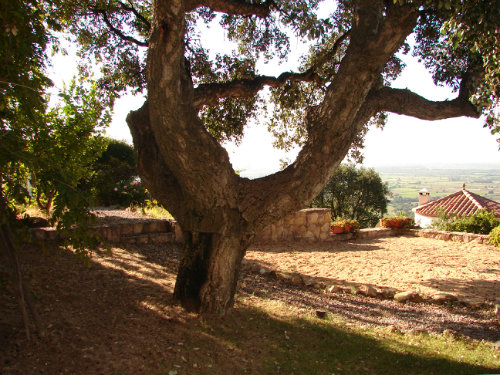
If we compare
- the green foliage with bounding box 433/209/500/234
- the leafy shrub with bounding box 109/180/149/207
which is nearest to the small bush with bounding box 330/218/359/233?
the green foliage with bounding box 433/209/500/234

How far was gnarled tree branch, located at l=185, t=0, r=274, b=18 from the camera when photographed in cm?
493

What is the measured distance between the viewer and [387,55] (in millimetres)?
4074

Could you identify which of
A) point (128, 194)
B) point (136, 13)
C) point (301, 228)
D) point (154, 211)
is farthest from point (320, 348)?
point (128, 194)

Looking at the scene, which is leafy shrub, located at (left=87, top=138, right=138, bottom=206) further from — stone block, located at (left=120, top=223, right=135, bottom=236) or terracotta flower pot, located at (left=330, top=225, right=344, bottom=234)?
terracotta flower pot, located at (left=330, top=225, right=344, bottom=234)

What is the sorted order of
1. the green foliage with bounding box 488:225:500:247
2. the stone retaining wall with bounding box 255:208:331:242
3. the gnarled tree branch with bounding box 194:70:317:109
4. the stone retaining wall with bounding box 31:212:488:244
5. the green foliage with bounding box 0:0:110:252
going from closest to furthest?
1. the green foliage with bounding box 0:0:110:252
2. the gnarled tree branch with bounding box 194:70:317:109
3. the stone retaining wall with bounding box 31:212:488:244
4. the stone retaining wall with bounding box 255:208:331:242
5. the green foliage with bounding box 488:225:500:247

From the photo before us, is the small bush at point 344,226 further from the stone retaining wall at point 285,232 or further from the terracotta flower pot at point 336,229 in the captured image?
A: the stone retaining wall at point 285,232

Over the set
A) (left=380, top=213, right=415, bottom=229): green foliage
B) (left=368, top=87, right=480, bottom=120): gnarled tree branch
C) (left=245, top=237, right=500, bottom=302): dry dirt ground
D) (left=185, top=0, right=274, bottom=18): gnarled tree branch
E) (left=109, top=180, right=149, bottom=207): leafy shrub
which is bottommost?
(left=245, top=237, right=500, bottom=302): dry dirt ground

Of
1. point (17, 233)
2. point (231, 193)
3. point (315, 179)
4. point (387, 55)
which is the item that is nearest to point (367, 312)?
point (315, 179)

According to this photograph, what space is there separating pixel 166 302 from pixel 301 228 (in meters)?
6.86

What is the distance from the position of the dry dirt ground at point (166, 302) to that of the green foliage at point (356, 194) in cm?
1709

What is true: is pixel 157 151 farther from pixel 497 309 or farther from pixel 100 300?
pixel 497 309

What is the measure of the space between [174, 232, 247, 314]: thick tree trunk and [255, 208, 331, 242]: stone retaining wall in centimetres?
604

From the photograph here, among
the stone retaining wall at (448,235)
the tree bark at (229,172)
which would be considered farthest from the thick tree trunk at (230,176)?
the stone retaining wall at (448,235)

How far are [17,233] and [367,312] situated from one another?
4.53 meters
